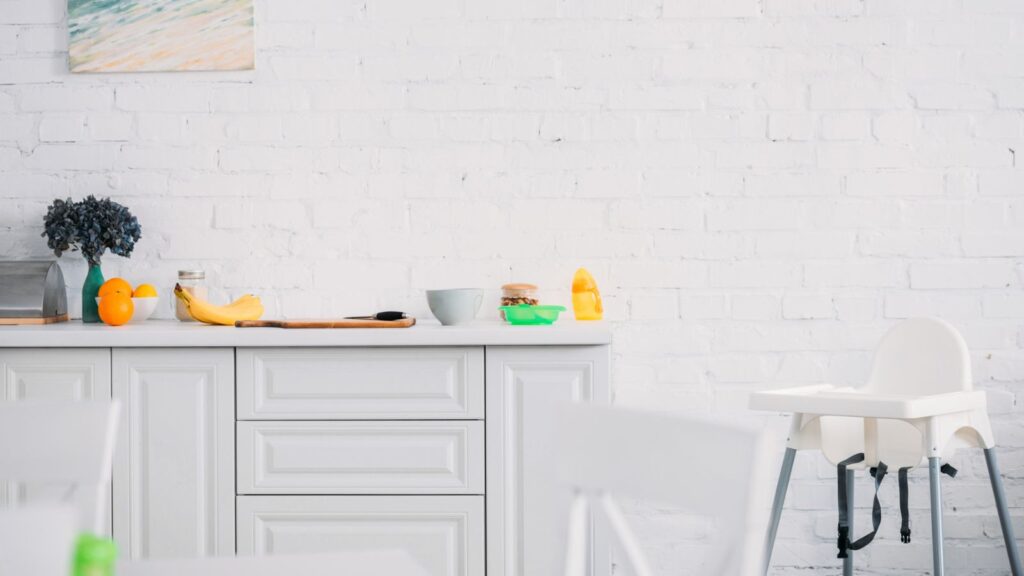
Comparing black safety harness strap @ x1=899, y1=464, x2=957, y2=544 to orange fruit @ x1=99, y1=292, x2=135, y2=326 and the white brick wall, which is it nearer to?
the white brick wall

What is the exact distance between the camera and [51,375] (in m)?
2.41

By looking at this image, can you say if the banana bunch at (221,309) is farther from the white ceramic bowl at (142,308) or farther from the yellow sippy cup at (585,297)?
the yellow sippy cup at (585,297)

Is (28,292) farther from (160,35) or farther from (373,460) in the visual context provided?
(373,460)

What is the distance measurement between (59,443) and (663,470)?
0.88m

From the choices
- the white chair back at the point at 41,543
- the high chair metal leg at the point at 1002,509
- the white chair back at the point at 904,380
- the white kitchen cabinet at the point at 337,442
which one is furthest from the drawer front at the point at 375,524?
the white chair back at the point at 41,543

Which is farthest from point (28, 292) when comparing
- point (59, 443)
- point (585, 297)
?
point (585, 297)

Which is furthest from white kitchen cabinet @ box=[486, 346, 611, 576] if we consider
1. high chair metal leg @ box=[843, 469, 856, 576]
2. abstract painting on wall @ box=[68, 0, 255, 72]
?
abstract painting on wall @ box=[68, 0, 255, 72]

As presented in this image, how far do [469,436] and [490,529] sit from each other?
234 mm

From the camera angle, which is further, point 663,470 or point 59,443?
point 59,443

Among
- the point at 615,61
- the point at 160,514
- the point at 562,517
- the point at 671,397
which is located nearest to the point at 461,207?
the point at 615,61

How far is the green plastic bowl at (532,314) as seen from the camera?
252 centimetres

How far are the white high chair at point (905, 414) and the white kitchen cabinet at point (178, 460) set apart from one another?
1305 millimetres

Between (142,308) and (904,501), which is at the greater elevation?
(142,308)

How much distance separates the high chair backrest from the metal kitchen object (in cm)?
221
